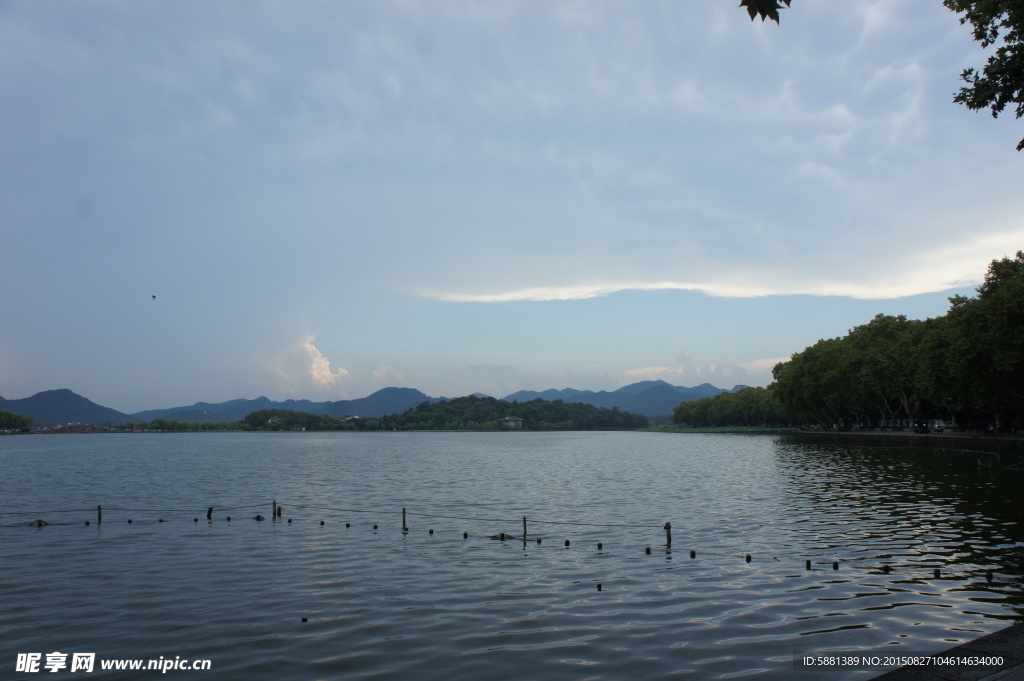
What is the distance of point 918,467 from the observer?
59.5 meters

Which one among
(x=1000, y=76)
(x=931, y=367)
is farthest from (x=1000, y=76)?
(x=931, y=367)

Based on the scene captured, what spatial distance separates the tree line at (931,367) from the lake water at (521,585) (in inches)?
1238

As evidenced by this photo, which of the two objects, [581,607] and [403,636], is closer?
[403,636]

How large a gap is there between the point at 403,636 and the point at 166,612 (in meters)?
7.76

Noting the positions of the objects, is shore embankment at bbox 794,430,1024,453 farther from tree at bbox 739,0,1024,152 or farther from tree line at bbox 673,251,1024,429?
tree at bbox 739,0,1024,152

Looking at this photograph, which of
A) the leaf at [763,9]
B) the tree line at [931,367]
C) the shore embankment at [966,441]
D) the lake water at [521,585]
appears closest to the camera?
the leaf at [763,9]

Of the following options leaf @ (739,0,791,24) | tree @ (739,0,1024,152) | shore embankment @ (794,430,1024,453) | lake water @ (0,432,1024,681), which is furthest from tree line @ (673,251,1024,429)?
leaf @ (739,0,791,24)

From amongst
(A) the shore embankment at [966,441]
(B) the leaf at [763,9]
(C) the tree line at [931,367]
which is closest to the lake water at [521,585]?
(B) the leaf at [763,9]

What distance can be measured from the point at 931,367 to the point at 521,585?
8297cm

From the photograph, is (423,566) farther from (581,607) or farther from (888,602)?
(888,602)

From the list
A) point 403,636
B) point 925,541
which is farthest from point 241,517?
point 925,541

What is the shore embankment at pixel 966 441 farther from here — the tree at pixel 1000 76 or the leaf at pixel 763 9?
the leaf at pixel 763 9

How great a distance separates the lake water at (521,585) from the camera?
15.0m

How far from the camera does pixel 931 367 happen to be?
84.5 m
